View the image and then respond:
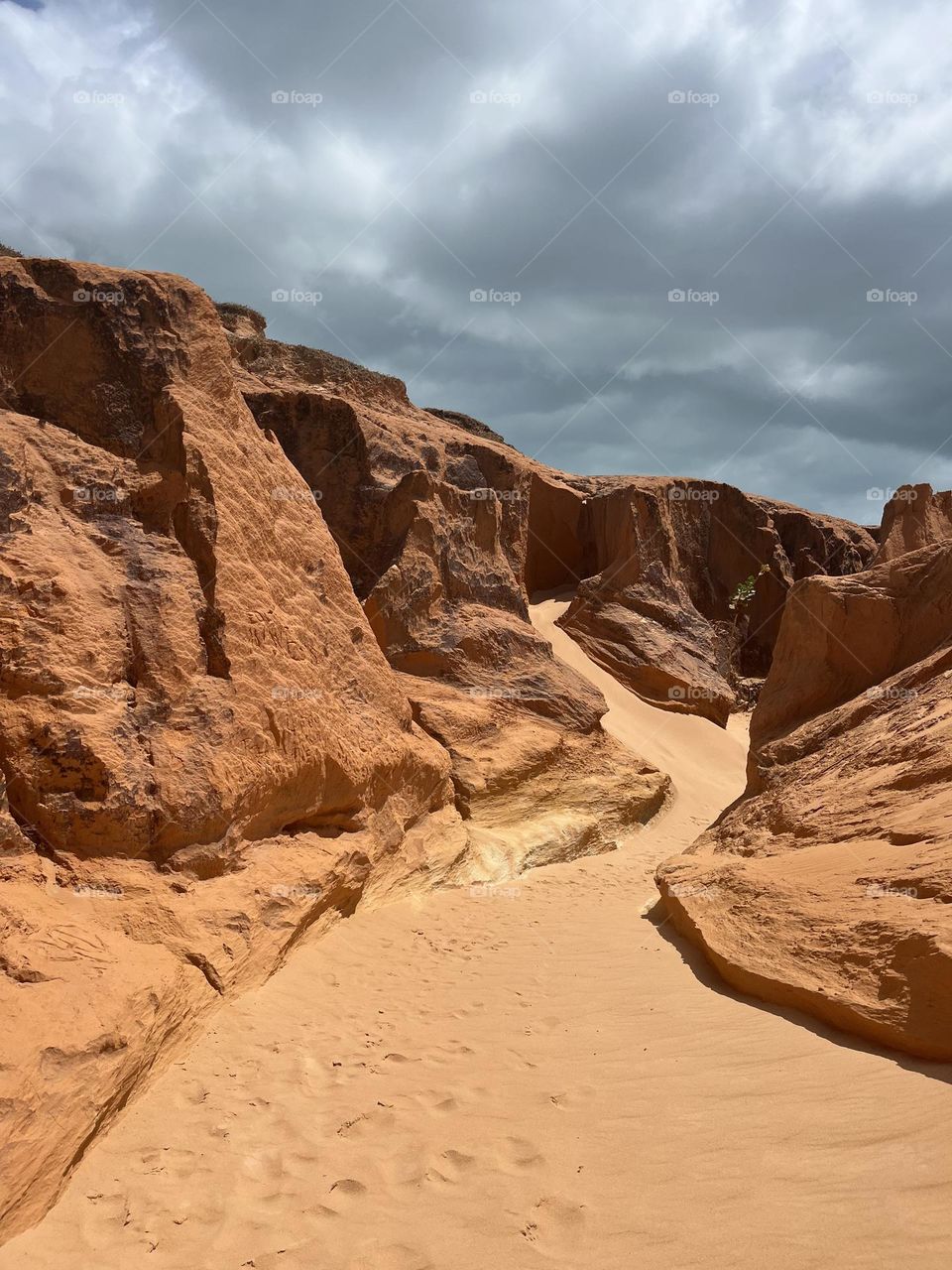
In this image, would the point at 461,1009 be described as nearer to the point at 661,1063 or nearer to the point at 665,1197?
the point at 661,1063

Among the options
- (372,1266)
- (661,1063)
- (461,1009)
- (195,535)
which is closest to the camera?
(372,1266)

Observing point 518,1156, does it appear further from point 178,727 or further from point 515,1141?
point 178,727

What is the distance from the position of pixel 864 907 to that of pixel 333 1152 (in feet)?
9.29

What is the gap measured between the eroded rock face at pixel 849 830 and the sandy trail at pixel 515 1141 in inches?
9.8

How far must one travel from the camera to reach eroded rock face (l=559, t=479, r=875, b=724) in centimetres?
1673

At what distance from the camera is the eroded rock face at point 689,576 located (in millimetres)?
16734

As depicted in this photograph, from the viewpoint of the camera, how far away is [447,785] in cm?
841

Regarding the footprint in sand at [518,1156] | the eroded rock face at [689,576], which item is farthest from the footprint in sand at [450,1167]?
the eroded rock face at [689,576]

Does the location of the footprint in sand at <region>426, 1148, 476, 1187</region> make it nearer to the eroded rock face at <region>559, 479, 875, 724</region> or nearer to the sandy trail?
the sandy trail

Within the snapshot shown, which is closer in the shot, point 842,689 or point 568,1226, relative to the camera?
point 568,1226

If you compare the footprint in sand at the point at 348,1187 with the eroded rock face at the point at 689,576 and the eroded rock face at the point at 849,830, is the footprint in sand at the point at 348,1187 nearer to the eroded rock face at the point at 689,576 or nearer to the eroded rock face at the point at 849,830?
the eroded rock face at the point at 849,830

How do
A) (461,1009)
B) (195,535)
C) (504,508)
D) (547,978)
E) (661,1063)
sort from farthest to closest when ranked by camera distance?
(504,508) < (195,535) < (547,978) < (461,1009) < (661,1063)

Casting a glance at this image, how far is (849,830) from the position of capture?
5.11 m

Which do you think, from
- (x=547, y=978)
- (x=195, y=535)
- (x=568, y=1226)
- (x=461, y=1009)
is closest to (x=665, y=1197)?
(x=568, y=1226)
